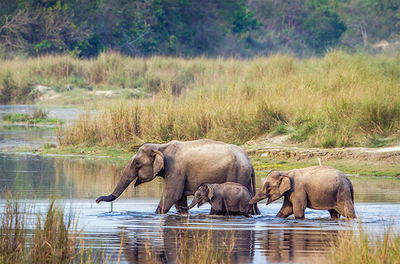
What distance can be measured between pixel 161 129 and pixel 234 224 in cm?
889

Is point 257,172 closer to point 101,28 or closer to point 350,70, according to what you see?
point 350,70

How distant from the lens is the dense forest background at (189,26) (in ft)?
166

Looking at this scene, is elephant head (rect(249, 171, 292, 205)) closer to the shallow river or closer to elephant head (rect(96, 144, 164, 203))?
the shallow river

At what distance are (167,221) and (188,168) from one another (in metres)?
1.13

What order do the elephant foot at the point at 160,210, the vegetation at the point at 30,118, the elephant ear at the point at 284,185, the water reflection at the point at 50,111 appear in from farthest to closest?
the water reflection at the point at 50,111, the vegetation at the point at 30,118, the elephant foot at the point at 160,210, the elephant ear at the point at 284,185

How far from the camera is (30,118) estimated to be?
29.6m

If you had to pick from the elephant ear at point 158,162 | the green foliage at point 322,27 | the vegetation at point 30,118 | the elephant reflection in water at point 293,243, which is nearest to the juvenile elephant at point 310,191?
the elephant reflection in water at point 293,243

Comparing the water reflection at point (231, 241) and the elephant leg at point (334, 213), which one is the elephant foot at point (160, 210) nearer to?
the water reflection at point (231, 241)

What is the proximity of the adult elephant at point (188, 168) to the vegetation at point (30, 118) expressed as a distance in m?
17.3

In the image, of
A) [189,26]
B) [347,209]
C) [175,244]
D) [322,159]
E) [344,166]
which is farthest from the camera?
[189,26]

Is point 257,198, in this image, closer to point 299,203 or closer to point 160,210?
point 299,203

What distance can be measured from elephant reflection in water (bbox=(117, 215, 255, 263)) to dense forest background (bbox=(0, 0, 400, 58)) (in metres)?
37.8

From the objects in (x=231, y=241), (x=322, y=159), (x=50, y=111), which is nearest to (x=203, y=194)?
(x=231, y=241)

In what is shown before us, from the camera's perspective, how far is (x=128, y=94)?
36.6 m
